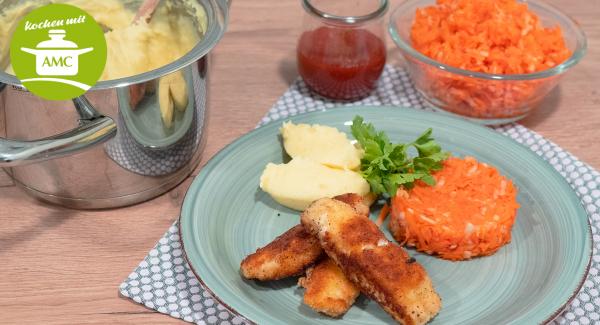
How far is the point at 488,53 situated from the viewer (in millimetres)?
2172

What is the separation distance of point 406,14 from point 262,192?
2.79 feet

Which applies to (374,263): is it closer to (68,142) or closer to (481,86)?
(68,142)

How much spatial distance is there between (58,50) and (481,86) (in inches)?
44.7

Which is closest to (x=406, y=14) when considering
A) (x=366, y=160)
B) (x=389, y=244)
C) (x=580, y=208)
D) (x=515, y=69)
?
(x=515, y=69)

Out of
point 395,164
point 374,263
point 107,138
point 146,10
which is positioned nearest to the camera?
point 374,263

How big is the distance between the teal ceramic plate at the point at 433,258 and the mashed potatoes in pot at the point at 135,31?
28cm

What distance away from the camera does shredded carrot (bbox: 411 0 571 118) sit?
2166 millimetres

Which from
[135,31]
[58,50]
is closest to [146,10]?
[135,31]

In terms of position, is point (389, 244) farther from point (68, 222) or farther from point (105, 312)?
point (68, 222)

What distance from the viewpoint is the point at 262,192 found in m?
1.92

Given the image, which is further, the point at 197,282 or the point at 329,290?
the point at 197,282

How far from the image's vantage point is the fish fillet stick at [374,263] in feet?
4.88

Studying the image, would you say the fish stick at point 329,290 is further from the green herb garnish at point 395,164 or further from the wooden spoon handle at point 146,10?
the wooden spoon handle at point 146,10

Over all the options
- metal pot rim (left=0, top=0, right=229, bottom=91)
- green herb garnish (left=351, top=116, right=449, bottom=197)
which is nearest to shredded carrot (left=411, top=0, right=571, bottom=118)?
green herb garnish (left=351, top=116, right=449, bottom=197)
